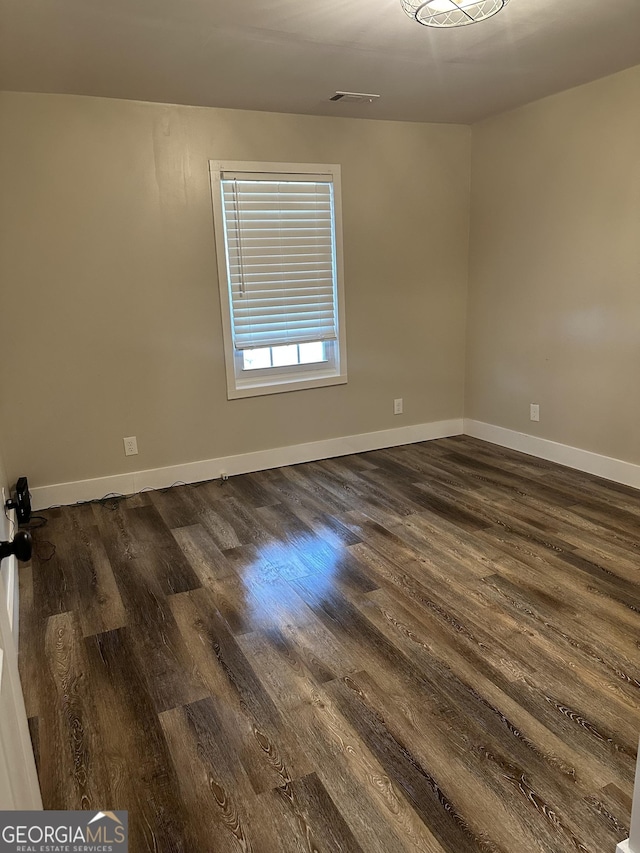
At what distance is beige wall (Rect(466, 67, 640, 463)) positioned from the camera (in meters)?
3.48

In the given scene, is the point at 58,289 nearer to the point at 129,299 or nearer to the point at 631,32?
the point at 129,299

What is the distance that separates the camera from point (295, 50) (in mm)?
2721

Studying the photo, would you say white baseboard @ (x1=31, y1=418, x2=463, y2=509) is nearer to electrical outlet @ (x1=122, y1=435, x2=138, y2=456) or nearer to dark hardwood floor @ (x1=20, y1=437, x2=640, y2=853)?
electrical outlet @ (x1=122, y1=435, x2=138, y2=456)

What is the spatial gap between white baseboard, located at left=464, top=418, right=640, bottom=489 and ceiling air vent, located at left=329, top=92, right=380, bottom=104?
2587mm

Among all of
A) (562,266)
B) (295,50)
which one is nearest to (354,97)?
(295,50)

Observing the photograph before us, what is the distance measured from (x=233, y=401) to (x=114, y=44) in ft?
7.14

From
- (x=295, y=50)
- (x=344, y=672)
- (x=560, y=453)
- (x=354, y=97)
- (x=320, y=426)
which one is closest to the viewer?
(x=344, y=672)

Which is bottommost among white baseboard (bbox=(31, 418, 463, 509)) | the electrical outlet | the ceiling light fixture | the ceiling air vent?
white baseboard (bbox=(31, 418, 463, 509))

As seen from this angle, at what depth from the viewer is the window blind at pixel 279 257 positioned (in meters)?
3.87

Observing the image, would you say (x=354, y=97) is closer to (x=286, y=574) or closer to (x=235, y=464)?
(x=235, y=464)

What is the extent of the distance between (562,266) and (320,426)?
205 centimetres

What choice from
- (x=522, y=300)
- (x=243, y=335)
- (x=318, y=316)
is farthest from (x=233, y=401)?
(x=522, y=300)

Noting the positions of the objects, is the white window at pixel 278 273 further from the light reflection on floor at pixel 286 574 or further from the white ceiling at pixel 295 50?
the light reflection on floor at pixel 286 574

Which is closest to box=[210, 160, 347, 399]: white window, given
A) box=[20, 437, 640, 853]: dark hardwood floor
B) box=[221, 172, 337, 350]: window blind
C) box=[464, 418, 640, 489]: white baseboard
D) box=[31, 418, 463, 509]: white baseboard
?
box=[221, 172, 337, 350]: window blind
